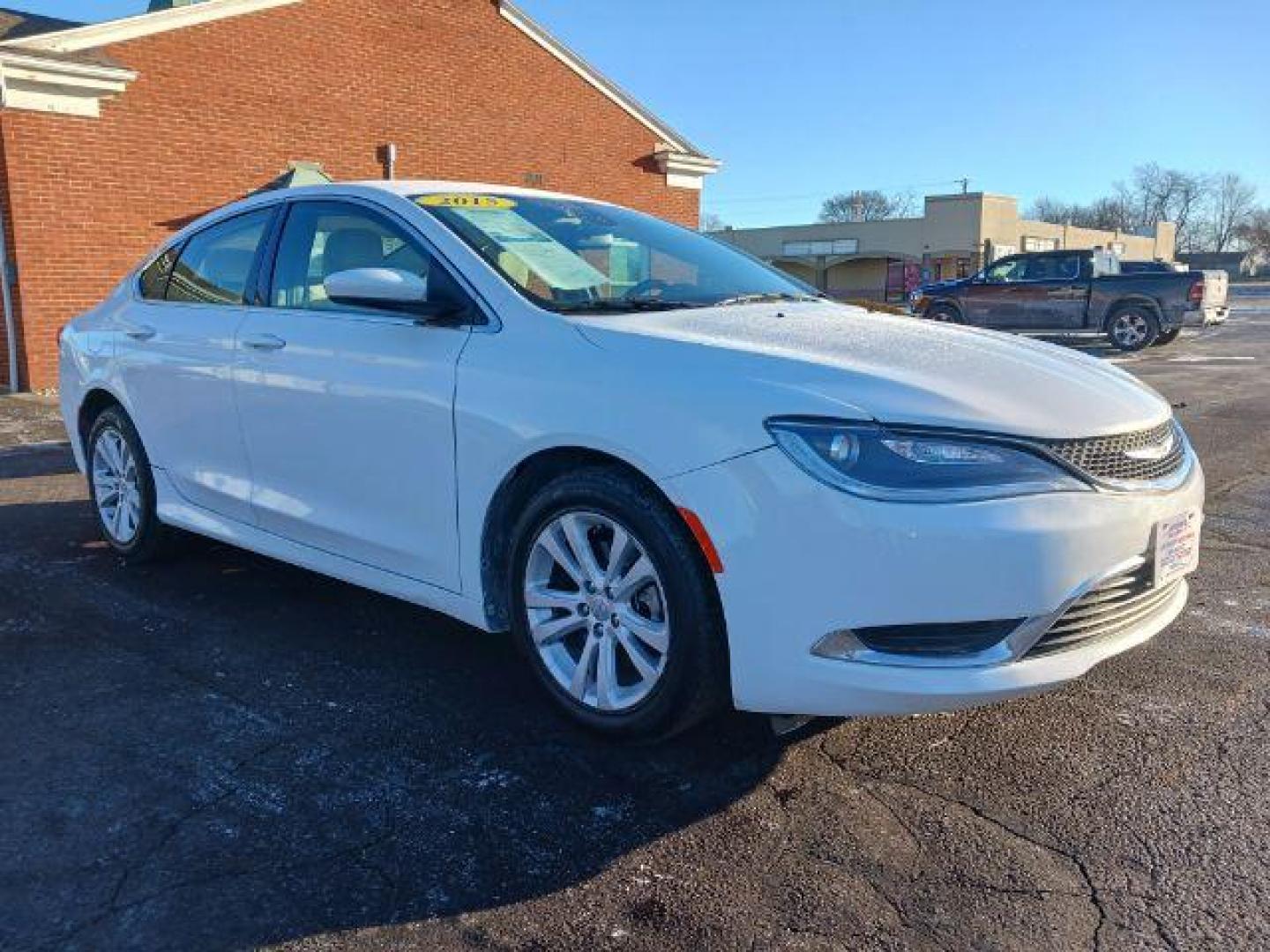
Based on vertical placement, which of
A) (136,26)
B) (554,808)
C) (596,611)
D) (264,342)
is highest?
(136,26)

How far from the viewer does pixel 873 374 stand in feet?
9.18

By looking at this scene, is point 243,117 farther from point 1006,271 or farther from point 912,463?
point 1006,271

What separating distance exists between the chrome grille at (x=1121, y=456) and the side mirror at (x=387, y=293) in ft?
6.34

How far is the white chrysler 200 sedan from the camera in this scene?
2.62m

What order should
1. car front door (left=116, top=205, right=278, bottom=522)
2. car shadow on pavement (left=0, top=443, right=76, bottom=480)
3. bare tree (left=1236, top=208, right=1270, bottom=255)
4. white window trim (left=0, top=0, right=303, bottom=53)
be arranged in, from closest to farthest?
car front door (left=116, top=205, right=278, bottom=522) → car shadow on pavement (left=0, top=443, right=76, bottom=480) → white window trim (left=0, top=0, right=303, bottom=53) → bare tree (left=1236, top=208, right=1270, bottom=255)

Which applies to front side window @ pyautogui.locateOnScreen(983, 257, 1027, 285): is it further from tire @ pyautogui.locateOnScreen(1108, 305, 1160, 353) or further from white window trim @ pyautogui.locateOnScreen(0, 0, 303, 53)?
white window trim @ pyautogui.locateOnScreen(0, 0, 303, 53)

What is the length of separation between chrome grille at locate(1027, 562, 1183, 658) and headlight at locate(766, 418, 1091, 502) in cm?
32

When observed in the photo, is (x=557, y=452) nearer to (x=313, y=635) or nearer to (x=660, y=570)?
(x=660, y=570)

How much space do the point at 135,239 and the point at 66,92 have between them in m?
1.77

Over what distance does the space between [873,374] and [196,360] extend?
3.01 metres

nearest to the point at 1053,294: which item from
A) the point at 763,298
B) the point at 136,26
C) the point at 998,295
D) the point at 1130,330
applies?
the point at 998,295

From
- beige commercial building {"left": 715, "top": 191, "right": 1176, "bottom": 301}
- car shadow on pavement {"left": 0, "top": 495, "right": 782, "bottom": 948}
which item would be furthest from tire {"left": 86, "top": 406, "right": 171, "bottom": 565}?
beige commercial building {"left": 715, "top": 191, "right": 1176, "bottom": 301}

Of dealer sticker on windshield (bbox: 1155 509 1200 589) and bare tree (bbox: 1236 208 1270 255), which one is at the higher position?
bare tree (bbox: 1236 208 1270 255)

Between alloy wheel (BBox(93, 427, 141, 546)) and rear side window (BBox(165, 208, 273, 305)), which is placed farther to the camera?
alloy wheel (BBox(93, 427, 141, 546))
